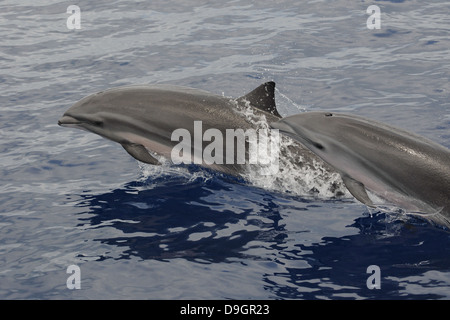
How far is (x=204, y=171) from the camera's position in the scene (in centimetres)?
966

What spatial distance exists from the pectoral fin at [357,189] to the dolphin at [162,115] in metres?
0.96

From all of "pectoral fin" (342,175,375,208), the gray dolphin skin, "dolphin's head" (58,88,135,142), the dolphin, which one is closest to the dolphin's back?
the gray dolphin skin

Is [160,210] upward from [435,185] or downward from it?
downward

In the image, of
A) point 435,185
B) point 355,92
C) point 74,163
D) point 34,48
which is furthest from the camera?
point 34,48

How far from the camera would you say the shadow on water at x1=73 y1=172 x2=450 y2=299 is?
7289mm

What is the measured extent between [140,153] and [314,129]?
7.47 ft

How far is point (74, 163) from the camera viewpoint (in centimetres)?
1063

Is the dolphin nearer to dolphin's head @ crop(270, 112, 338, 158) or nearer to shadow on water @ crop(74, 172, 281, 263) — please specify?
shadow on water @ crop(74, 172, 281, 263)

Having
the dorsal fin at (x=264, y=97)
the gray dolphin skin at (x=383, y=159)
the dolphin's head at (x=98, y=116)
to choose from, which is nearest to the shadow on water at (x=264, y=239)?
the gray dolphin skin at (x=383, y=159)

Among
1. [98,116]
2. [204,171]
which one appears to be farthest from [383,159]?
[98,116]

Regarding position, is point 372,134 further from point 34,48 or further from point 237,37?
point 34,48

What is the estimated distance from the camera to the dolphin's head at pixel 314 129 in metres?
8.15
